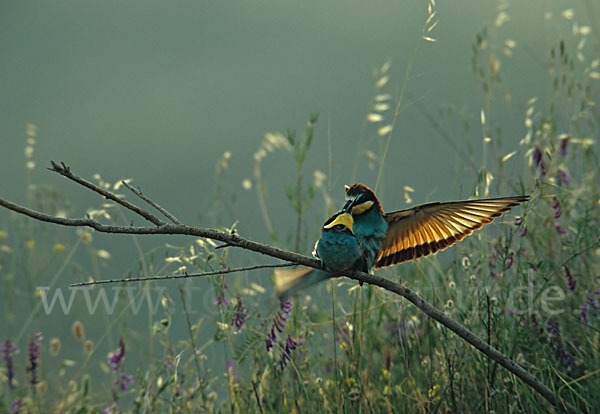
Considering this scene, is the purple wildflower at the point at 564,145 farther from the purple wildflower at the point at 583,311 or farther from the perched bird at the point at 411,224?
the perched bird at the point at 411,224

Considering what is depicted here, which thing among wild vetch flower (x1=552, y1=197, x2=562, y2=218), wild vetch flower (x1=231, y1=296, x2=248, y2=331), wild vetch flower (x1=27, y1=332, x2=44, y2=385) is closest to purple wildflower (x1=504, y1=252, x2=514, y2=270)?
wild vetch flower (x1=552, y1=197, x2=562, y2=218)

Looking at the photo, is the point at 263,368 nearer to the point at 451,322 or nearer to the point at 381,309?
the point at 381,309

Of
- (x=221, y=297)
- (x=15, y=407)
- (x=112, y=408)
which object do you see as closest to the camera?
(x=221, y=297)

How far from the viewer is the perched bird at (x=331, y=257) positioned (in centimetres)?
122

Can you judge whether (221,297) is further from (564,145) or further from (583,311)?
(564,145)

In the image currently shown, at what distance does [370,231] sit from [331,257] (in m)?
0.15

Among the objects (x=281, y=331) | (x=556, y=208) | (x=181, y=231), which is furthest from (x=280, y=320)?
(x=556, y=208)

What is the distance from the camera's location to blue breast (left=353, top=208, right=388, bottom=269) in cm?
131

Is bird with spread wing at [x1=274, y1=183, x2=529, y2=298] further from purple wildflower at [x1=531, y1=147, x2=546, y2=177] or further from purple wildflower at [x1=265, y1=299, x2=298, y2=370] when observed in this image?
purple wildflower at [x1=531, y1=147, x2=546, y2=177]

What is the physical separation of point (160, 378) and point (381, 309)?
66 cm

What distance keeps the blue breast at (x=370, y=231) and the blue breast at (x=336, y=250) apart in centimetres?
7

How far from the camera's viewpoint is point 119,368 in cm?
204

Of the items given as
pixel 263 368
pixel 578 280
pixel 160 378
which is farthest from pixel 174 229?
pixel 578 280

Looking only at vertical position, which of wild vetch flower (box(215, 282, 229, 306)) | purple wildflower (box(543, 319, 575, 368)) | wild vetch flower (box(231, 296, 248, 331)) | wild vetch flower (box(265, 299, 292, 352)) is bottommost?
purple wildflower (box(543, 319, 575, 368))
